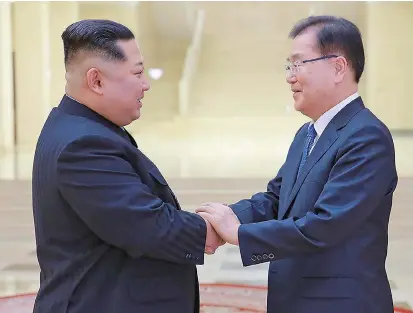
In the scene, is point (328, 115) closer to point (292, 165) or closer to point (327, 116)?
point (327, 116)

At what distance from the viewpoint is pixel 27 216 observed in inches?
315

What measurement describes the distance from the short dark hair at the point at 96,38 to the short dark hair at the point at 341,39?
0.61m

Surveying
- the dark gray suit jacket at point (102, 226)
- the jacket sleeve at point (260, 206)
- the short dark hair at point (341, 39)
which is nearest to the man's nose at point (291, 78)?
the short dark hair at point (341, 39)

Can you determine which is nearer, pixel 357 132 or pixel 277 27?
pixel 357 132

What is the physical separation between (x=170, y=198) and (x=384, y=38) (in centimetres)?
1578

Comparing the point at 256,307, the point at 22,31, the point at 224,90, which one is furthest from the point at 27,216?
the point at 224,90

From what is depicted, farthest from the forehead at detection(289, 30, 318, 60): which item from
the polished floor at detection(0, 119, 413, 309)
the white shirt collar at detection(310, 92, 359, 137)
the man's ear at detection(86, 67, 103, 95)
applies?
the polished floor at detection(0, 119, 413, 309)

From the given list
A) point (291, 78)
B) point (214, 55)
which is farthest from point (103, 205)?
point (214, 55)

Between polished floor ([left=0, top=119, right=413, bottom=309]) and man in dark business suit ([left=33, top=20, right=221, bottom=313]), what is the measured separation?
302cm

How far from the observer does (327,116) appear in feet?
7.27

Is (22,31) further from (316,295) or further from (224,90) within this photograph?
(316,295)

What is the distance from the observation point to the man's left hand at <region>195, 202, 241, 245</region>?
2184mm

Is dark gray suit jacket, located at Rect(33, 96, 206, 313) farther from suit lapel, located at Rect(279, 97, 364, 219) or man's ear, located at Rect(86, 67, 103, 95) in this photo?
suit lapel, located at Rect(279, 97, 364, 219)

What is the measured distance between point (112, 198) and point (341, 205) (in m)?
0.65
